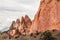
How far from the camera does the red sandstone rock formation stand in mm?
110350

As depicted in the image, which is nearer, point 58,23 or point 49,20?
point 58,23

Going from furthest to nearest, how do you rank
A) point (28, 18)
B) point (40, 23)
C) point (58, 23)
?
point (28, 18)
point (40, 23)
point (58, 23)

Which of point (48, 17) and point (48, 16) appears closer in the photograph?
point (48, 17)

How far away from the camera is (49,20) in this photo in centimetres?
11644

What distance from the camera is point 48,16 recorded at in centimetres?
11894

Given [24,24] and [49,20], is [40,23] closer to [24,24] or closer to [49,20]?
[49,20]

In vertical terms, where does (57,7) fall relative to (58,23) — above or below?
above

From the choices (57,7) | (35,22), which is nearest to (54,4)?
(57,7)

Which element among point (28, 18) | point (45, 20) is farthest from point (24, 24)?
point (45, 20)

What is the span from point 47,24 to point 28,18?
59.9 m

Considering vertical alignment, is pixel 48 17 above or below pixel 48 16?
below

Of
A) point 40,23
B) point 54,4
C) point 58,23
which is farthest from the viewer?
point 40,23

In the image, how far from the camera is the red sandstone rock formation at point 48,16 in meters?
110

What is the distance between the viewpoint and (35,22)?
433ft
